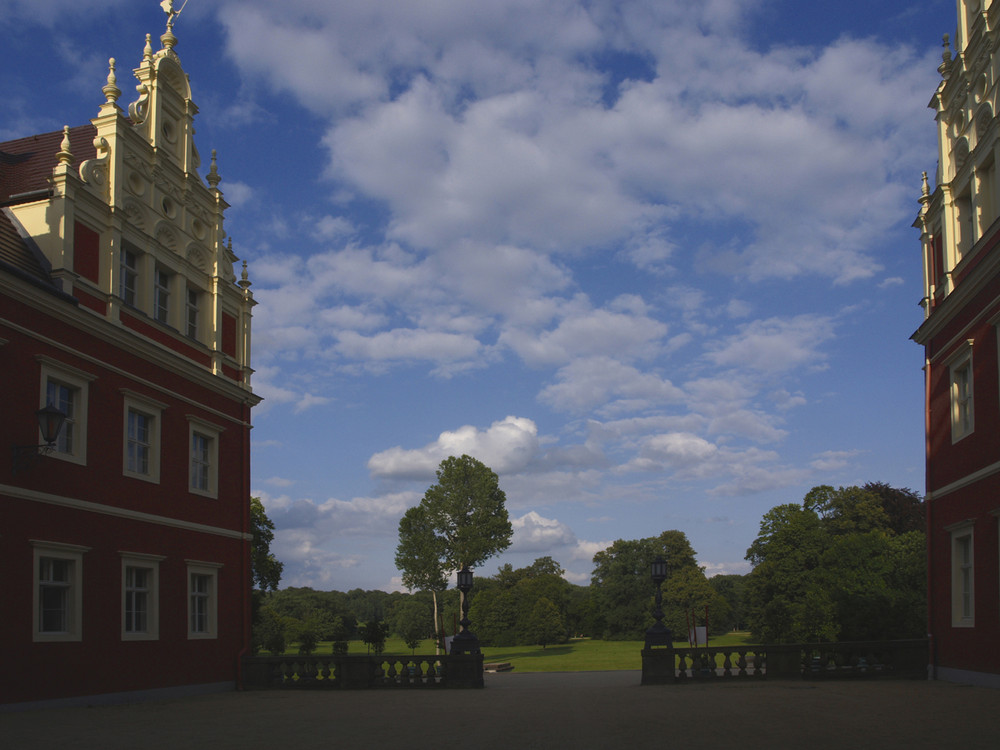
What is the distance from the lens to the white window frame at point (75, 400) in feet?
57.1

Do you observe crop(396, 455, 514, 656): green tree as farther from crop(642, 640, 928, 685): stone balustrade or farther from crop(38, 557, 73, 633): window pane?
crop(38, 557, 73, 633): window pane

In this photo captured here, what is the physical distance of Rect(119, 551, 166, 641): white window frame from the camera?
19.5 metres

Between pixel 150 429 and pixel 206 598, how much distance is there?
5.10 metres

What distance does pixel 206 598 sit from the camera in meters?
23.4

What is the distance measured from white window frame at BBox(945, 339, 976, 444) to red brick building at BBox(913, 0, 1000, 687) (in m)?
0.03

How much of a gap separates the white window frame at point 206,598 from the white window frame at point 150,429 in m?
2.70

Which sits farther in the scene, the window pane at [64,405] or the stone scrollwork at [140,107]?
the stone scrollwork at [140,107]

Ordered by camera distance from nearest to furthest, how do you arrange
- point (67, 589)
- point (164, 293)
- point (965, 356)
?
point (67, 589)
point (965, 356)
point (164, 293)

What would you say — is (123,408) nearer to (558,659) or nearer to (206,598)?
(206,598)

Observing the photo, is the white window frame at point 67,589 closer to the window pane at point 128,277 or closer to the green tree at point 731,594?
the window pane at point 128,277

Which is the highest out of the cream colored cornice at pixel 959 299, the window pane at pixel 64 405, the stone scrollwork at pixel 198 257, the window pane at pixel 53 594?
→ the stone scrollwork at pixel 198 257

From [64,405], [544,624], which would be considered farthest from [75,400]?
[544,624]

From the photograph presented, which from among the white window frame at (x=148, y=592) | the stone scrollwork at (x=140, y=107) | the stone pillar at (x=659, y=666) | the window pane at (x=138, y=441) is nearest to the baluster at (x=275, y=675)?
the white window frame at (x=148, y=592)

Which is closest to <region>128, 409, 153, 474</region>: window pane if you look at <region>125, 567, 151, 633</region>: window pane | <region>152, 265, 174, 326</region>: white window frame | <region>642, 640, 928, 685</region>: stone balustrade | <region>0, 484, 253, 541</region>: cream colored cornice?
<region>0, 484, 253, 541</region>: cream colored cornice
